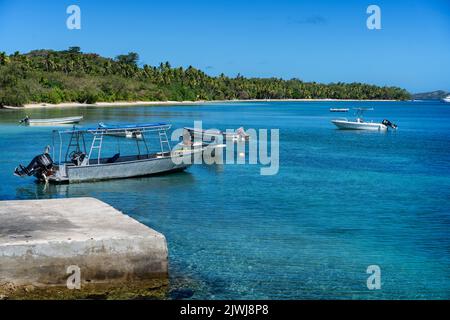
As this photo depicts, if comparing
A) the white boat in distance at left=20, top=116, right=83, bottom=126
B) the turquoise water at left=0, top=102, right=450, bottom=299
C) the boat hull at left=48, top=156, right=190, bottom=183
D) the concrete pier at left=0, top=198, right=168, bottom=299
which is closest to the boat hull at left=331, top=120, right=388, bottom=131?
the turquoise water at left=0, top=102, right=450, bottom=299

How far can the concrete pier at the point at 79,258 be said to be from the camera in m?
10.3

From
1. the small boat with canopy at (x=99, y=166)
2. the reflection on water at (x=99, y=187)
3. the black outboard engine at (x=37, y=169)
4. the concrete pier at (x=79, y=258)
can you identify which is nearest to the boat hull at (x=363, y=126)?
the small boat with canopy at (x=99, y=166)

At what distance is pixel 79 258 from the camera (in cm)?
1066

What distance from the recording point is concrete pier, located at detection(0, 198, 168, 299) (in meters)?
10.3

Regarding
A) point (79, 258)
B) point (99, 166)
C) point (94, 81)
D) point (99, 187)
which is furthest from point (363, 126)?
point (94, 81)

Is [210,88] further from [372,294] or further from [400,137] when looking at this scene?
[372,294]

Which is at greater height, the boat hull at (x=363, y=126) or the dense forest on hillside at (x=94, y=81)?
the dense forest on hillside at (x=94, y=81)

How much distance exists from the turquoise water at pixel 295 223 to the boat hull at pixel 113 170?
0.35 metres

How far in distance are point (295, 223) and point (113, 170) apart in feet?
31.7

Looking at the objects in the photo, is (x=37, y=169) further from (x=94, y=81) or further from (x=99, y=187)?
(x=94, y=81)

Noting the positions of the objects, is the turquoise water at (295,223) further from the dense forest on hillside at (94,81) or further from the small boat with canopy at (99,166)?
the dense forest on hillside at (94,81)

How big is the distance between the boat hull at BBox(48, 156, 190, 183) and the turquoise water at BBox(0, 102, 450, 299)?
350 millimetres

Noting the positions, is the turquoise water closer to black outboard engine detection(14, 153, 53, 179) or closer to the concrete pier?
black outboard engine detection(14, 153, 53, 179)

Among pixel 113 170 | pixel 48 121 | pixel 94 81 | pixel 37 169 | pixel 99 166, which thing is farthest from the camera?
pixel 94 81
